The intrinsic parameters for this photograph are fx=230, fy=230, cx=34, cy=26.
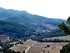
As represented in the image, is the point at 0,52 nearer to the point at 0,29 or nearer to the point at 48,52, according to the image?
the point at 48,52

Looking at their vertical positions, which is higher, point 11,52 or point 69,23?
point 69,23

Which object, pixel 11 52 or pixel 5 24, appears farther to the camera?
pixel 5 24

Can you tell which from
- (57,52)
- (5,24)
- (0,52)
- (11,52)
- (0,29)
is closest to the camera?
(57,52)

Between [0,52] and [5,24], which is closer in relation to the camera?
[0,52]

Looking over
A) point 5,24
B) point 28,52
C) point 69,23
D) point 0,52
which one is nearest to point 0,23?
point 5,24

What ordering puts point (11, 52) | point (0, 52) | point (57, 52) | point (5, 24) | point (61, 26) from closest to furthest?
point (61, 26), point (57, 52), point (11, 52), point (0, 52), point (5, 24)

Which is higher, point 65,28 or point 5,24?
point 65,28

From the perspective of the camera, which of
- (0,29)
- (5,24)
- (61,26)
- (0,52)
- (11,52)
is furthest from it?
(5,24)

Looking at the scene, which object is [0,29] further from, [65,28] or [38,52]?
[65,28]

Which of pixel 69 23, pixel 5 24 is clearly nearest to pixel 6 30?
pixel 5 24
